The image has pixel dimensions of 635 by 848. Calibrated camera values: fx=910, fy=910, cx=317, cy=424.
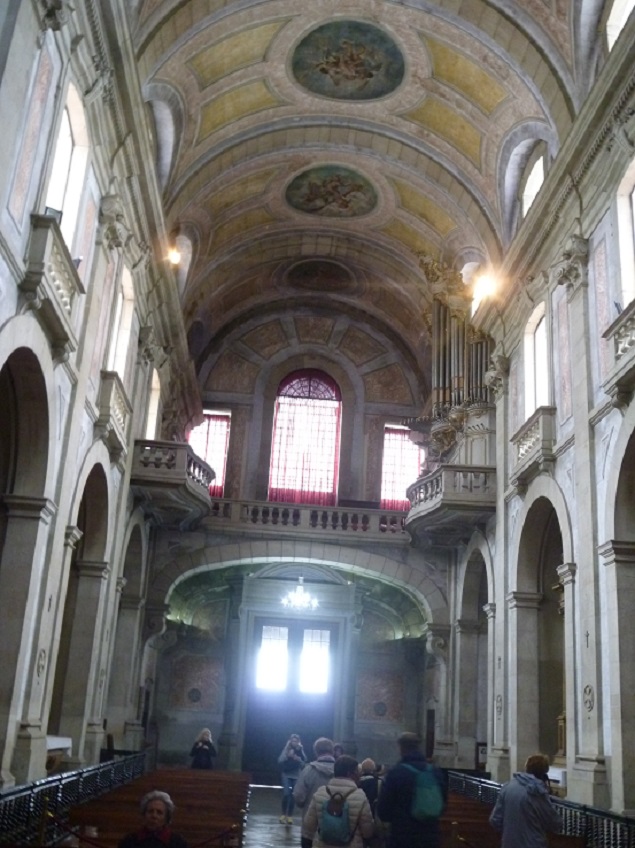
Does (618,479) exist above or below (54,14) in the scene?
below

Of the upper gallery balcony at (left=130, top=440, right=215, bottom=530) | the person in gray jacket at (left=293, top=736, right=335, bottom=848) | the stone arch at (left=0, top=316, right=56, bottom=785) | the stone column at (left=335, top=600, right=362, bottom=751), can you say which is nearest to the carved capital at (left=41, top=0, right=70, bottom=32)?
the stone arch at (left=0, top=316, right=56, bottom=785)

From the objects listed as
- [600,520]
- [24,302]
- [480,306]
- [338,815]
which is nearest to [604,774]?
[600,520]

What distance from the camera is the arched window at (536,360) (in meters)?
16.9

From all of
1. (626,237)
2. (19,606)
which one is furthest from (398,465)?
(19,606)

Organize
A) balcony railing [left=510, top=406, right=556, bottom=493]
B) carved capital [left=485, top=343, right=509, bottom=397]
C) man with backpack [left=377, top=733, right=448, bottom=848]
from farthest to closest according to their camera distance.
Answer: carved capital [left=485, top=343, right=509, bottom=397], balcony railing [left=510, top=406, right=556, bottom=493], man with backpack [left=377, top=733, right=448, bottom=848]

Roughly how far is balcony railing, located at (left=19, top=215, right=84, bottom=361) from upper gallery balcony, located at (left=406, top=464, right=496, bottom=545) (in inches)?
341

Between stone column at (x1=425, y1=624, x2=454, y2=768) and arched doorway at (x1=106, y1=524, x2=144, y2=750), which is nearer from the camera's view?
arched doorway at (x1=106, y1=524, x2=144, y2=750)

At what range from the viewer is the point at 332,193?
2378 cm

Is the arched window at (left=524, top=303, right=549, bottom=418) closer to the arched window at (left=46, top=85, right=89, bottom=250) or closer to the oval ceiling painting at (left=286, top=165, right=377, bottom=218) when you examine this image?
the oval ceiling painting at (left=286, top=165, right=377, bottom=218)

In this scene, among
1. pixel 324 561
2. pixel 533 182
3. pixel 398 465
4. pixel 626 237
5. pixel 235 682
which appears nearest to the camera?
pixel 626 237

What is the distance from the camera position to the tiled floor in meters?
12.7

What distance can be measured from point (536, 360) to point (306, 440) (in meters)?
11.6

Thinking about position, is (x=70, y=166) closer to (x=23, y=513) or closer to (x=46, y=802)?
(x=23, y=513)

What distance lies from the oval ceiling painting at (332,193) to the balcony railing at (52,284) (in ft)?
37.9
